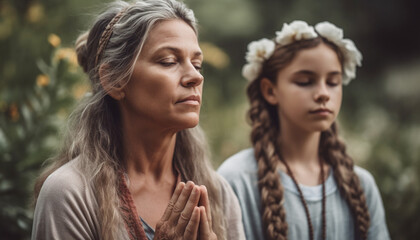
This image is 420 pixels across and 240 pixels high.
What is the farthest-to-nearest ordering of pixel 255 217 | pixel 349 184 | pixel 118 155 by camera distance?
pixel 349 184
pixel 255 217
pixel 118 155

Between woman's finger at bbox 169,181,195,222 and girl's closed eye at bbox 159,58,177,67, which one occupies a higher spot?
girl's closed eye at bbox 159,58,177,67

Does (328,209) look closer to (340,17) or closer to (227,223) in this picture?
(227,223)

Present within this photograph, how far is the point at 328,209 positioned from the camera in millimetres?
2680

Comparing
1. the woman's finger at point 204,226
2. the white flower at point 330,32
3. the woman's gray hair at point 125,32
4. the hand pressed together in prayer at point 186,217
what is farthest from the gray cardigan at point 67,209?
the white flower at point 330,32

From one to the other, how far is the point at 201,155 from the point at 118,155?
45cm

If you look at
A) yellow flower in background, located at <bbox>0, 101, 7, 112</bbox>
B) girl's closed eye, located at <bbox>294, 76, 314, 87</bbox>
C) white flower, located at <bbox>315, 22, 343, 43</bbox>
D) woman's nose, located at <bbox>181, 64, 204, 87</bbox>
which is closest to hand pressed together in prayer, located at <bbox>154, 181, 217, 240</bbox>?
woman's nose, located at <bbox>181, 64, 204, 87</bbox>

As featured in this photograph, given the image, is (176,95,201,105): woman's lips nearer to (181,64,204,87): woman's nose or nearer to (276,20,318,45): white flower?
(181,64,204,87): woman's nose

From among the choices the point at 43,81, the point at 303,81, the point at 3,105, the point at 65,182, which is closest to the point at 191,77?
the point at 65,182

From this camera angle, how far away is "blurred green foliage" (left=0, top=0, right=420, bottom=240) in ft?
9.99

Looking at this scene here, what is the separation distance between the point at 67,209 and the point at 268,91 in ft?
5.05

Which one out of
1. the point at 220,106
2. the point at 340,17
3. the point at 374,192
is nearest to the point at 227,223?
the point at 374,192

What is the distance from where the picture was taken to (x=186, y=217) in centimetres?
184

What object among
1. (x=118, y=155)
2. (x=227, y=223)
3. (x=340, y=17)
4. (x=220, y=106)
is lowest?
(x=227, y=223)

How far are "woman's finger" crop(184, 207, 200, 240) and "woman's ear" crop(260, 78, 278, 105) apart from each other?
48.7 inches
